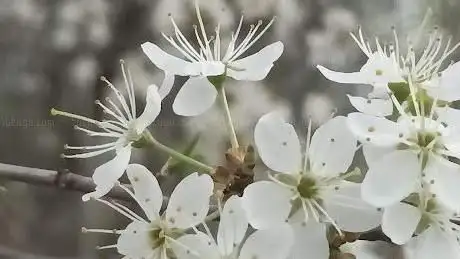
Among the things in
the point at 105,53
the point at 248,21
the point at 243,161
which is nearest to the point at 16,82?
the point at 105,53

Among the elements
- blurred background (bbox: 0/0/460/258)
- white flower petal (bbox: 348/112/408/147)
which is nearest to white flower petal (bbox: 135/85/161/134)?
white flower petal (bbox: 348/112/408/147)

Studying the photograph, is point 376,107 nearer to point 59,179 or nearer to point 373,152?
point 373,152

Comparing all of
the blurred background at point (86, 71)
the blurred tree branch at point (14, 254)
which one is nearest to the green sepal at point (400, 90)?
the blurred background at point (86, 71)

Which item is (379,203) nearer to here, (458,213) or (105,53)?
(458,213)

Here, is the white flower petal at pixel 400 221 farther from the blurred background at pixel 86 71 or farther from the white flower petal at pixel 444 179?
the blurred background at pixel 86 71

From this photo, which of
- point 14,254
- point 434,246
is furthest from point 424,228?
point 14,254

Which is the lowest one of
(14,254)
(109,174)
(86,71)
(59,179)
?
(14,254)
